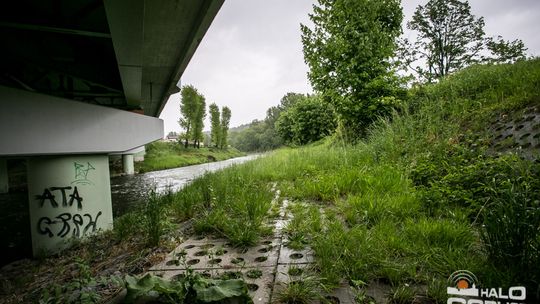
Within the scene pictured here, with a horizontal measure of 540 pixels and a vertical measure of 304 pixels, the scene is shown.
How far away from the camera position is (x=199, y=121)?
1681 inches

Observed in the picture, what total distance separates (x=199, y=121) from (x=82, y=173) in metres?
38.7

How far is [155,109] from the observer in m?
14.0

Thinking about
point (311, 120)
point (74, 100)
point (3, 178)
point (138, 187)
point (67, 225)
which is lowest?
point (138, 187)

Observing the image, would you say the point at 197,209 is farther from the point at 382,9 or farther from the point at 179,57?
the point at 382,9

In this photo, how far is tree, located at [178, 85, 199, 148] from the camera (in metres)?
39.6

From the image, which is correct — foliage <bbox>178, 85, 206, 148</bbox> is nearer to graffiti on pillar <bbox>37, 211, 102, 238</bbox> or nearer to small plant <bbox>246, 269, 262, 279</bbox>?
graffiti on pillar <bbox>37, 211, 102, 238</bbox>

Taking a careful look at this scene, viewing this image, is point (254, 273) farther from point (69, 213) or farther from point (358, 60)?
Result: point (358, 60)

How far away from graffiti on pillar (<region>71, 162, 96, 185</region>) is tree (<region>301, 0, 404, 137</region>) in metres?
7.91

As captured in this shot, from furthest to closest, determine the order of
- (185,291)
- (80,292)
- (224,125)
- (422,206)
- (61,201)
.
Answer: (224,125) → (61,201) → (422,206) → (80,292) → (185,291)

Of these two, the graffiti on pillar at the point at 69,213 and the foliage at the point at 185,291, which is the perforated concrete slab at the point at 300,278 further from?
the graffiti on pillar at the point at 69,213

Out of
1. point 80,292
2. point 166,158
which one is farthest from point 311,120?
point 166,158

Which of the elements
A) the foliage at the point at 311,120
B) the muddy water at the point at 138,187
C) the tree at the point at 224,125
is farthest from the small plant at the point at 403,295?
the tree at the point at 224,125

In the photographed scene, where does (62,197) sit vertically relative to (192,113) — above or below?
below

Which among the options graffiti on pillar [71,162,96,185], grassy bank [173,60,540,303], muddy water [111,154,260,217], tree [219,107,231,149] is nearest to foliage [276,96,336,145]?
muddy water [111,154,260,217]
